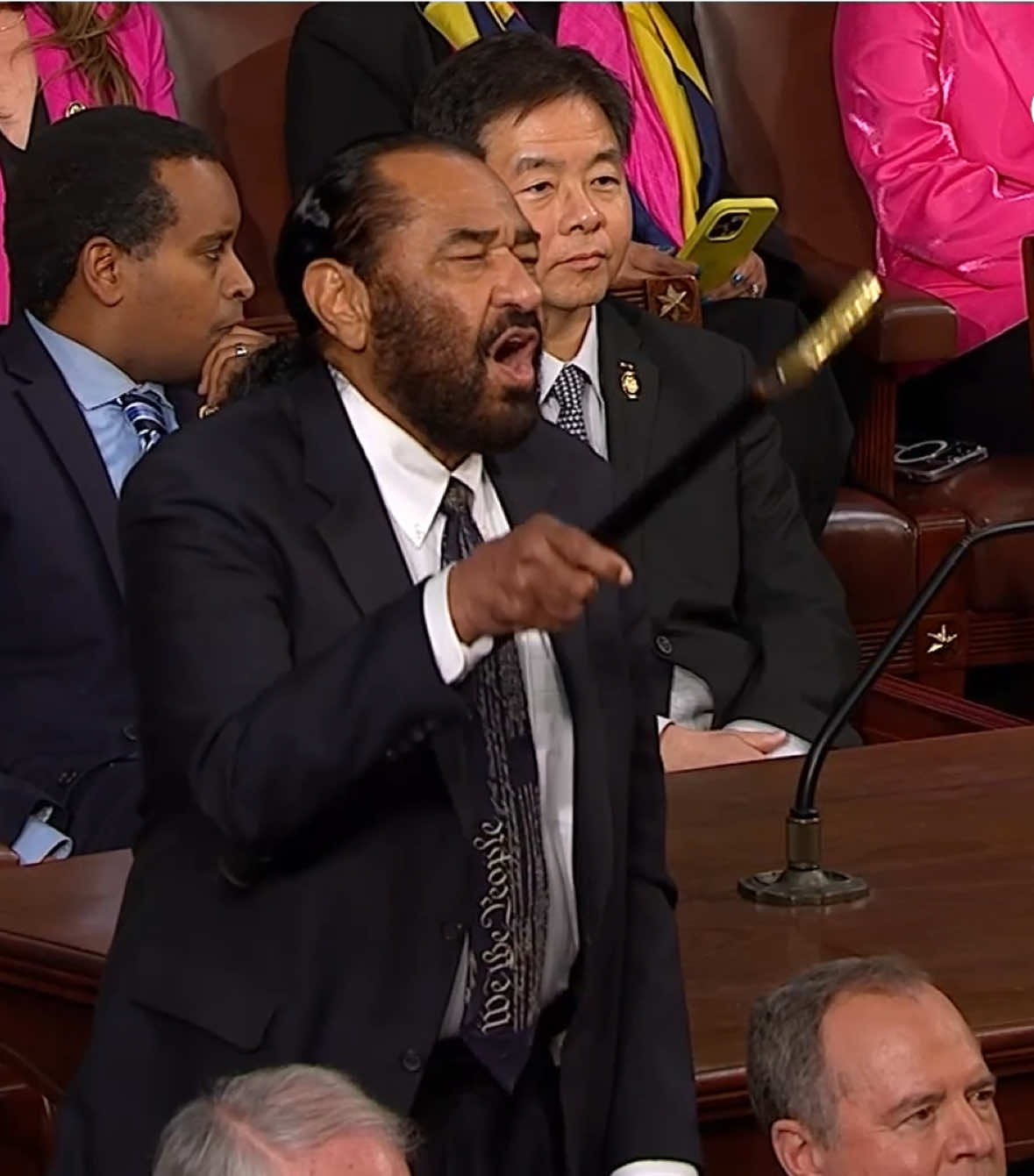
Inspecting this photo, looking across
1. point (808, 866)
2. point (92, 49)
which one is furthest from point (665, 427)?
point (92, 49)

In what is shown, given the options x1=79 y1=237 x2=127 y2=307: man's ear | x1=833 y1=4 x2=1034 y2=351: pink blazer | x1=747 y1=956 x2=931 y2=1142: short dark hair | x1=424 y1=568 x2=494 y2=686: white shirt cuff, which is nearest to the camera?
x1=424 y1=568 x2=494 y2=686: white shirt cuff

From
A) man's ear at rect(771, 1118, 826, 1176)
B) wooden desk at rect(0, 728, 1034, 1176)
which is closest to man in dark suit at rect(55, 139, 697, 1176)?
man's ear at rect(771, 1118, 826, 1176)

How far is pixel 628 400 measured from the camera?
2.80 m

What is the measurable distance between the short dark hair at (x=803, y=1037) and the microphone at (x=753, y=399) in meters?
0.53

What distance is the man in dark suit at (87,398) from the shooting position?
8.39ft

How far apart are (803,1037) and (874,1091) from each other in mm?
58

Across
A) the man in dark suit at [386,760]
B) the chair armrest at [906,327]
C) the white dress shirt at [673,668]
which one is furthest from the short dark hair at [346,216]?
the chair armrest at [906,327]

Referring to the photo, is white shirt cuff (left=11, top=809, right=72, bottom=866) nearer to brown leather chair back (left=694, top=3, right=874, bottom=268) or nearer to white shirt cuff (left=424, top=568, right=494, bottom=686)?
white shirt cuff (left=424, top=568, right=494, bottom=686)

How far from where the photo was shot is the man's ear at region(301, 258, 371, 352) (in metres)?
1.69

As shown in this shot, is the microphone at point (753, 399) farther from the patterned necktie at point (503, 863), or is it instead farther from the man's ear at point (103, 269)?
the man's ear at point (103, 269)

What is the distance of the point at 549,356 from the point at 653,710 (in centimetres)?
105

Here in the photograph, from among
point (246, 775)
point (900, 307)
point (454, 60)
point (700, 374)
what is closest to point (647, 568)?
point (700, 374)

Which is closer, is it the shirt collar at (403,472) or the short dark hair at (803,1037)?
the shirt collar at (403,472)

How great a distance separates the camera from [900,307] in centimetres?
368
